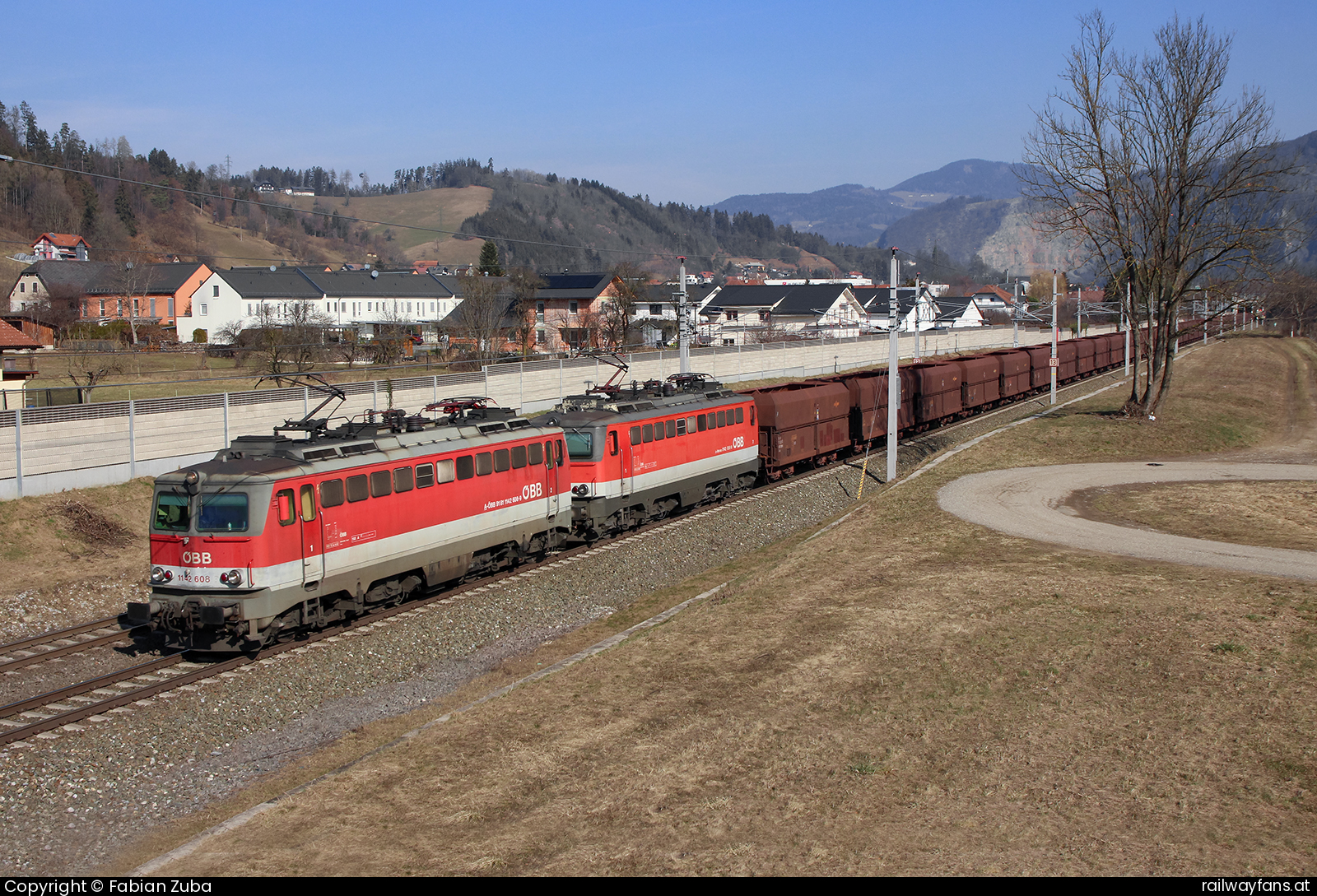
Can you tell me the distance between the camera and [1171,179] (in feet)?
132

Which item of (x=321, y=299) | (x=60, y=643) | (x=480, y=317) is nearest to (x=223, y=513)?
(x=60, y=643)

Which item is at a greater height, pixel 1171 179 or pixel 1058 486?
pixel 1171 179

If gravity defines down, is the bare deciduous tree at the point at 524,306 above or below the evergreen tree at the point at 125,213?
below

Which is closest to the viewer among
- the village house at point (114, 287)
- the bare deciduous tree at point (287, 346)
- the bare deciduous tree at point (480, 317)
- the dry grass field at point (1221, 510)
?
the dry grass field at point (1221, 510)

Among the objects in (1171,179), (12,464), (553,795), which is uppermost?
(1171,179)

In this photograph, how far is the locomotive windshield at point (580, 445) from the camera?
79.4 ft

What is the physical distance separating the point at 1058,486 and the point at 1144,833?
20.8m

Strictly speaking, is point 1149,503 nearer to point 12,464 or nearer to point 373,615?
point 373,615

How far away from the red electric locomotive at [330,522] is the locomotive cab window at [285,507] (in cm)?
3

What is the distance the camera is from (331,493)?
16938mm

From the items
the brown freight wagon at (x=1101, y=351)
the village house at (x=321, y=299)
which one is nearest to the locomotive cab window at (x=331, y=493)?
the village house at (x=321, y=299)

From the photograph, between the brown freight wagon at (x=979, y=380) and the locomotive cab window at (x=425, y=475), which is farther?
the brown freight wagon at (x=979, y=380)

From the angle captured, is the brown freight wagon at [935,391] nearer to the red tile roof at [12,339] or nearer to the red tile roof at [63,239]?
the red tile roof at [12,339]
